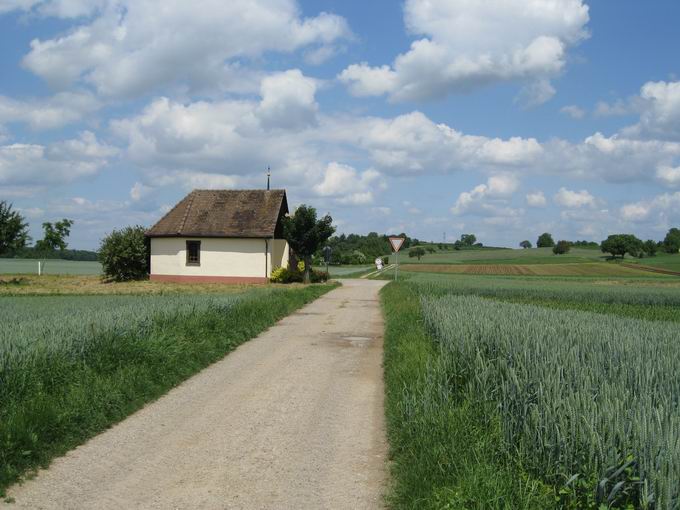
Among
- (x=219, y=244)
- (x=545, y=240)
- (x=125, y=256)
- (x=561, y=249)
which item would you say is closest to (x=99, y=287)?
(x=125, y=256)

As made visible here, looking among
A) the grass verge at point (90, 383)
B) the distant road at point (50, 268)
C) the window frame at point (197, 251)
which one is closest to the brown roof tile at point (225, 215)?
the window frame at point (197, 251)

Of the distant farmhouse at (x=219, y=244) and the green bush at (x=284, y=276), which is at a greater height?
the distant farmhouse at (x=219, y=244)

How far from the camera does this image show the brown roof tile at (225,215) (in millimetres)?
37438

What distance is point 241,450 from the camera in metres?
6.15

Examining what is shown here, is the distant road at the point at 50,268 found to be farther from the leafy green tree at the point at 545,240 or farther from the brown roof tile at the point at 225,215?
the leafy green tree at the point at 545,240

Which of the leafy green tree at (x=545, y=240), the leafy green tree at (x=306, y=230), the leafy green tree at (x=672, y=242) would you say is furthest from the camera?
the leafy green tree at (x=545, y=240)

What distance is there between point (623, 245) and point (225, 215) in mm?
79311

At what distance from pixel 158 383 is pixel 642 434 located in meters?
6.91

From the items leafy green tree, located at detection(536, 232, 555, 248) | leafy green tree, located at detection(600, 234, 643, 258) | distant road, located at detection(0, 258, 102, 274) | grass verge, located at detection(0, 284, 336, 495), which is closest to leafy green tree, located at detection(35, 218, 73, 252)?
distant road, located at detection(0, 258, 102, 274)

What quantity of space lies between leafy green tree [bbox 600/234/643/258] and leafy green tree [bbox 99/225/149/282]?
3257 inches

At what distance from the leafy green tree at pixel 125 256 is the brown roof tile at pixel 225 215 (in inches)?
40.9

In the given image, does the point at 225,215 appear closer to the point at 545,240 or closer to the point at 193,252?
the point at 193,252

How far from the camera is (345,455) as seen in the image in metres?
6.04

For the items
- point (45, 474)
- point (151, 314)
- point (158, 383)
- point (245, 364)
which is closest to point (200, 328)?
point (151, 314)
